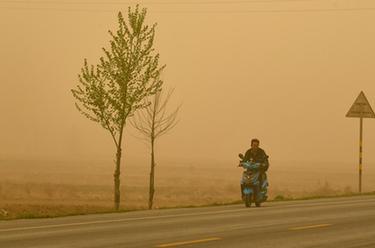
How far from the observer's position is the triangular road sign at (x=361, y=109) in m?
34.8

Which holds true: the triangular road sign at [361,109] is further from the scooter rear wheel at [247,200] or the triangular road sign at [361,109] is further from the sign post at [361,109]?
the scooter rear wheel at [247,200]

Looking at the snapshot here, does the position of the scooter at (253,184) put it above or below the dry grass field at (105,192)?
above

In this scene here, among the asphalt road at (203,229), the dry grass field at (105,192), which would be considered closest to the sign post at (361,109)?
the dry grass field at (105,192)

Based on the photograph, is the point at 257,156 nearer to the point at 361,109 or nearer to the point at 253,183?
the point at 253,183

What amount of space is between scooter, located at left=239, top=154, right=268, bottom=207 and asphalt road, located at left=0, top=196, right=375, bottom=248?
1.98 meters

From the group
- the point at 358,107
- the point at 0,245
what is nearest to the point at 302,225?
the point at 0,245

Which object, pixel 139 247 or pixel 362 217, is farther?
pixel 362 217

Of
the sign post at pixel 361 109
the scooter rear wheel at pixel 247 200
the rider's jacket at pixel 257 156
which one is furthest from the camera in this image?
the sign post at pixel 361 109

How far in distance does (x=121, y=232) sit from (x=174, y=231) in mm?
978

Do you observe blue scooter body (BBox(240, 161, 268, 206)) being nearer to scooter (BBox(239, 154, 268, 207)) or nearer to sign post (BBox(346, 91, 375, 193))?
scooter (BBox(239, 154, 268, 207))

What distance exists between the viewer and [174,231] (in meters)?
15.6

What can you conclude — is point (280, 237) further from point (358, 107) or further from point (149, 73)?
point (358, 107)

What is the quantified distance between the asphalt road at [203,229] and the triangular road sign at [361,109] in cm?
1347

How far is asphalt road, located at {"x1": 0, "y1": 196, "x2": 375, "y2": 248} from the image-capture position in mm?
13586
